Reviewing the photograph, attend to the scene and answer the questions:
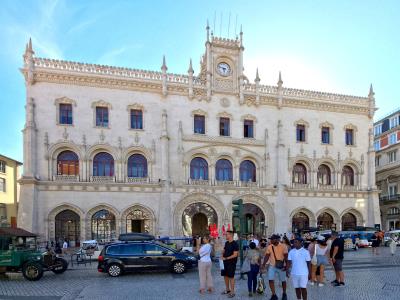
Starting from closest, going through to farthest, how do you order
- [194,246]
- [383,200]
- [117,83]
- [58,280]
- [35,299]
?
[35,299], [58,280], [194,246], [117,83], [383,200]

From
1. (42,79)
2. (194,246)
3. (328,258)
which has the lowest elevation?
(194,246)

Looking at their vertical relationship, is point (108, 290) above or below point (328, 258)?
below

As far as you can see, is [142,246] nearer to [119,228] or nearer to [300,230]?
[119,228]

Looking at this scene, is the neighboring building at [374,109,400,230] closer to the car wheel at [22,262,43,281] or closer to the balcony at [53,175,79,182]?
the balcony at [53,175,79,182]

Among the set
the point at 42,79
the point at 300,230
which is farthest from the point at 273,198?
the point at 42,79

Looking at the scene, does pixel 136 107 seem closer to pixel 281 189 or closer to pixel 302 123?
pixel 281 189

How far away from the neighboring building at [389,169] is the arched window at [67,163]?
35002 mm

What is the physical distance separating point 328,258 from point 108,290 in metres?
7.60

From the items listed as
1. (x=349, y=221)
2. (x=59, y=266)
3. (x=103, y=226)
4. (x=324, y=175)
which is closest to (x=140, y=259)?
(x=59, y=266)

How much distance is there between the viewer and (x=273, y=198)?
33.4m

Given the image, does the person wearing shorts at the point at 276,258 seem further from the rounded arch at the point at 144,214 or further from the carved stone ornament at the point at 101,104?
the carved stone ornament at the point at 101,104

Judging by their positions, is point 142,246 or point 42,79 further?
point 42,79

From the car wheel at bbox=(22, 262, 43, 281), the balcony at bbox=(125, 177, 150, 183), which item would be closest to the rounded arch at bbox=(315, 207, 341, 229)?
the balcony at bbox=(125, 177, 150, 183)

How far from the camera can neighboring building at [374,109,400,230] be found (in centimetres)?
4550
